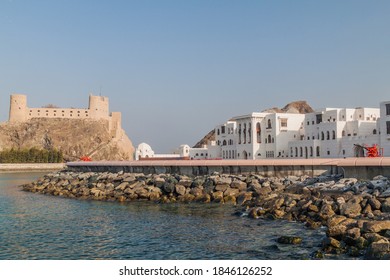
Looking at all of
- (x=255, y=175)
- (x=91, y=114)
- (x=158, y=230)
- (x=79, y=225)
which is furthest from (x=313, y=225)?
(x=91, y=114)

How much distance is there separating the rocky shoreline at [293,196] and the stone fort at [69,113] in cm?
10624

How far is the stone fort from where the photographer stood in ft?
474

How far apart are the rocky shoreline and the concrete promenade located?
1298 mm

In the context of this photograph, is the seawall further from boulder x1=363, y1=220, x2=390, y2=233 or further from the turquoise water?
boulder x1=363, y1=220, x2=390, y2=233

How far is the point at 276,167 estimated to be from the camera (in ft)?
123

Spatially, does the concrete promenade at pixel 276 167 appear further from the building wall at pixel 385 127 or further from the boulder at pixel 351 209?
the building wall at pixel 385 127

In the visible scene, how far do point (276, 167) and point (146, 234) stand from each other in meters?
19.3

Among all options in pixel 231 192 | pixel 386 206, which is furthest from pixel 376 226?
pixel 231 192

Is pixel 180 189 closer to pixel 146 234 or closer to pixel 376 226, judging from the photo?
pixel 146 234

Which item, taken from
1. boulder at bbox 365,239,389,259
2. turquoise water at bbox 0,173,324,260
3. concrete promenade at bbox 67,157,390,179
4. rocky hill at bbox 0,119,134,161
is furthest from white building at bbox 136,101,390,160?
rocky hill at bbox 0,119,134,161

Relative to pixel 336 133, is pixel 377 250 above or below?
below

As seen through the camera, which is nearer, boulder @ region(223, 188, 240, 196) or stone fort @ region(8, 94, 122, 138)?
boulder @ region(223, 188, 240, 196)
